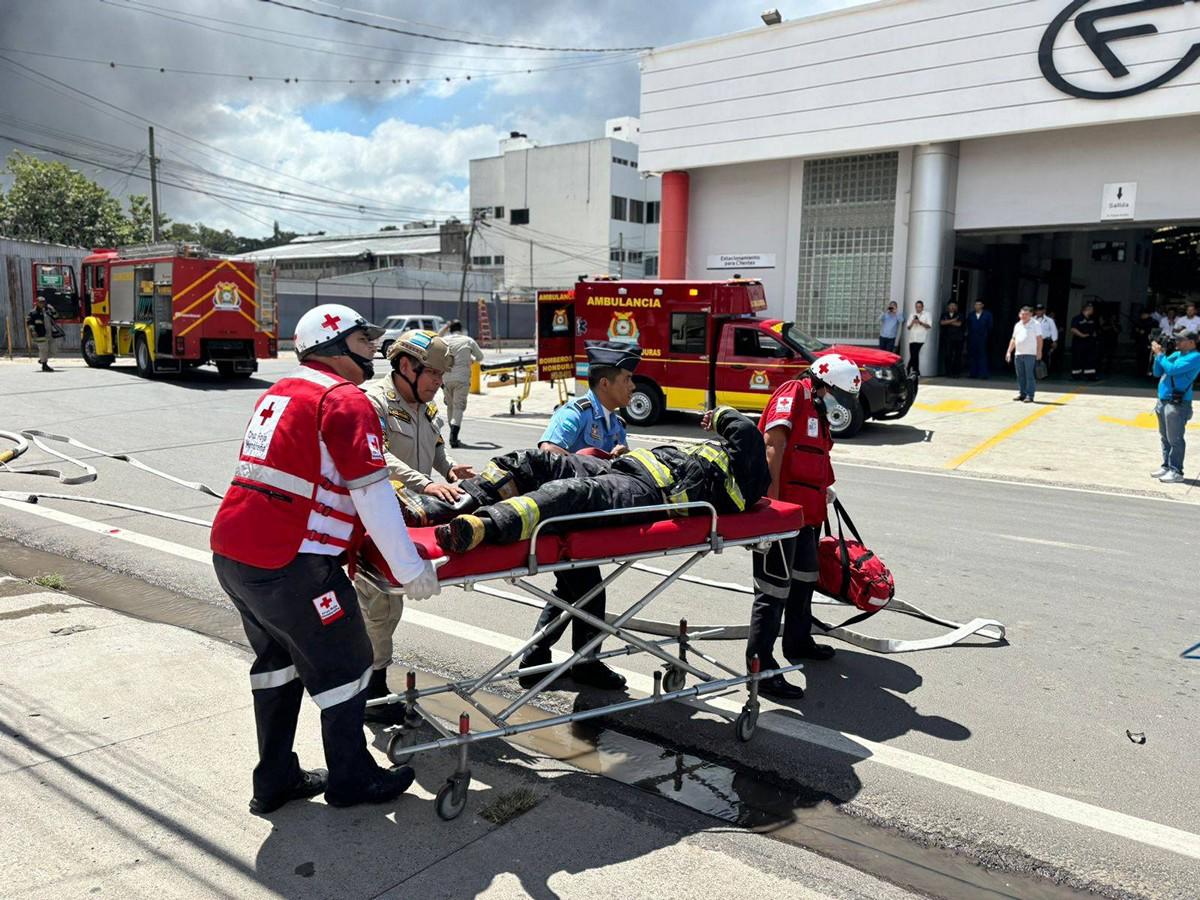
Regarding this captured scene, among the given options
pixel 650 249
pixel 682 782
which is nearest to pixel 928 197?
pixel 682 782

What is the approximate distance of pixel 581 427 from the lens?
4668mm

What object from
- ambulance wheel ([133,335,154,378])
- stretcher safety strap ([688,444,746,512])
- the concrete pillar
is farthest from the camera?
the concrete pillar

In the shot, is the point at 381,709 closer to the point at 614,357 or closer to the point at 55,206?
the point at 614,357

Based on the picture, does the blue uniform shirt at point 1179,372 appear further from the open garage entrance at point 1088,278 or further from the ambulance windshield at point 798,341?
the open garage entrance at point 1088,278

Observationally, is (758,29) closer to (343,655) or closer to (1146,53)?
(1146,53)

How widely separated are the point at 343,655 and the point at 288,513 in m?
0.56

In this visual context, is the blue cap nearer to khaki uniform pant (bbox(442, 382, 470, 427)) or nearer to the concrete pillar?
khaki uniform pant (bbox(442, 382, 470, 427))

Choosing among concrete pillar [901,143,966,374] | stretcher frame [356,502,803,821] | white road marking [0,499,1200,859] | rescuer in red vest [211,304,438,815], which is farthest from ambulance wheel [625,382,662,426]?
rescuer in red vest [211,304,438,815]

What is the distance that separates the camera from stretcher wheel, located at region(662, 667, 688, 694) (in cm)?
465

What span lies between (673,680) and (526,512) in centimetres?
166

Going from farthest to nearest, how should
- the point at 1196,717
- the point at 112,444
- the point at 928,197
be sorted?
the point at 928,197
the point at 112,444
the point at 1196,717

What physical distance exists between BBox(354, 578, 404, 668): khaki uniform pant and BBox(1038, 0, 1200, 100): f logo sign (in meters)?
19.8

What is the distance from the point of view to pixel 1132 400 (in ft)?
58.7

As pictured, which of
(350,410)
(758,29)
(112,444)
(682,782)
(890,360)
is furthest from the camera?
(758,29)
